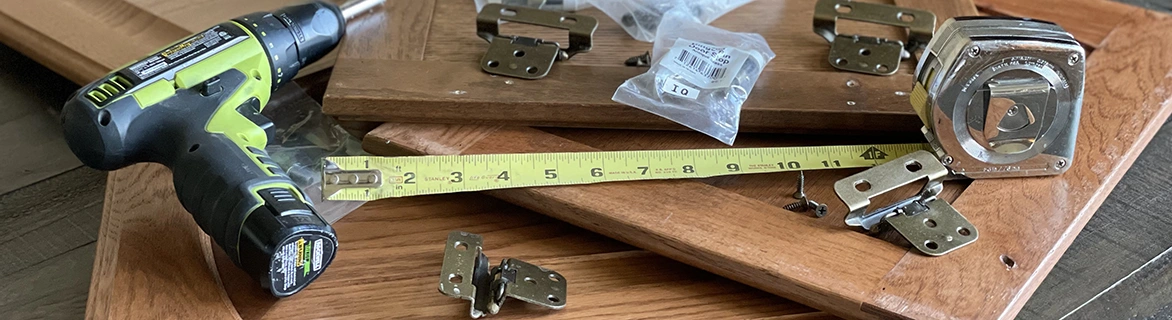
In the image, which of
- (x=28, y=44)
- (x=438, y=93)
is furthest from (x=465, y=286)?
(x=28, y=44)

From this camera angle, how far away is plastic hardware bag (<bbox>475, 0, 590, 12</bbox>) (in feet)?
3.52

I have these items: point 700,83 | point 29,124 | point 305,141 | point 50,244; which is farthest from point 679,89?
point 29,124

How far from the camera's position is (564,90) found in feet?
2.96

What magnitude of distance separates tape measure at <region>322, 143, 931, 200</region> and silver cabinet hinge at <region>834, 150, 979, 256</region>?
0.04 m

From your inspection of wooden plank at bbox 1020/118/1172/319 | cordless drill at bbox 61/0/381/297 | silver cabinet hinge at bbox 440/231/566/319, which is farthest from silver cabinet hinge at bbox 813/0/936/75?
cordless drill at bbox 61/0/381/297

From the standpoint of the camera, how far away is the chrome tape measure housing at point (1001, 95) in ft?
2.44

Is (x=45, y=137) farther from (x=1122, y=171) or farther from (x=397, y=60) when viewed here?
(x=1122, y=171)

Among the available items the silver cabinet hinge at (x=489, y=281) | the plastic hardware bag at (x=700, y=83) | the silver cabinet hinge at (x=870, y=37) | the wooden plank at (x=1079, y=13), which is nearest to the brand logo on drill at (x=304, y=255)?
the silver cabinet hinge at (x=489, y=281)

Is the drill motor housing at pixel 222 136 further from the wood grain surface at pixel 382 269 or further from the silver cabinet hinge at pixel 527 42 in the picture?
the silver cabinet hinge at pixel 527 42

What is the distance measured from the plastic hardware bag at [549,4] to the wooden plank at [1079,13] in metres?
0.48

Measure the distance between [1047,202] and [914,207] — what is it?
120mm

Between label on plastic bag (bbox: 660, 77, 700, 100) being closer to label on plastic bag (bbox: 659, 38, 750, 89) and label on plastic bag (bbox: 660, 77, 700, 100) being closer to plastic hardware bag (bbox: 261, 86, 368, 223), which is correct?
label on plastic bag (bbox: 659, 38, 750, 89)

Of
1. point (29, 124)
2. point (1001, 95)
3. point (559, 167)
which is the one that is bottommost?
point (29, 124)

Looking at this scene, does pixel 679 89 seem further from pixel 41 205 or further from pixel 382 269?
pixel 41 205
